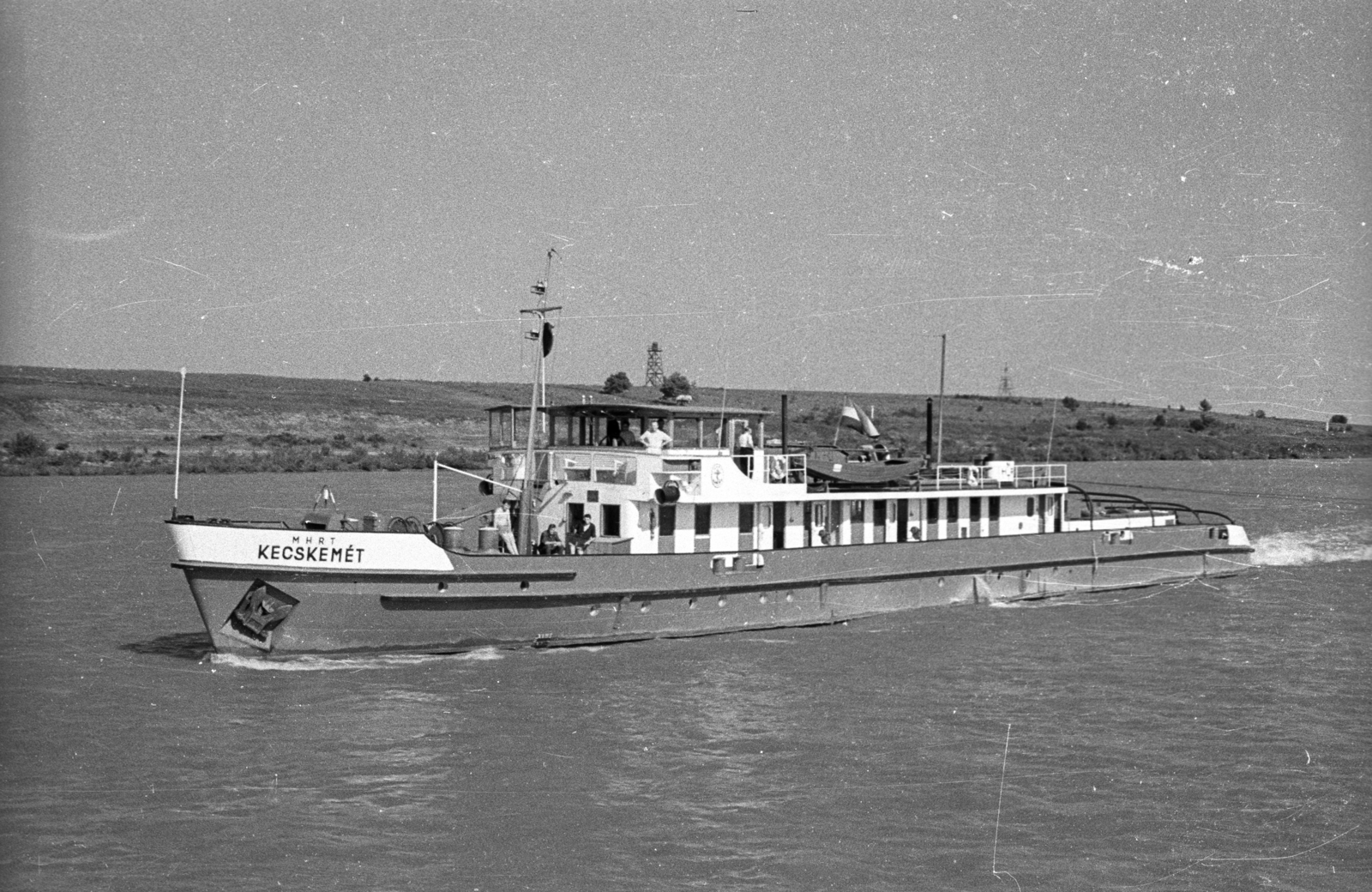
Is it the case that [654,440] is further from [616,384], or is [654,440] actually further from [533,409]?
[616,384]

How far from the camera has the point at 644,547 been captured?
80.1 feet

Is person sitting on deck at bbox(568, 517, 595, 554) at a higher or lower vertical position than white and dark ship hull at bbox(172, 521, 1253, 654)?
higher

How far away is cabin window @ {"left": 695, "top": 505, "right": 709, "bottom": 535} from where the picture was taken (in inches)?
987

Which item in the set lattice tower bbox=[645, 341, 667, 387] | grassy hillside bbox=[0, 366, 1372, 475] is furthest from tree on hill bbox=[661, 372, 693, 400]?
grassy hillside bbox=[0, 366, 1372, 475]

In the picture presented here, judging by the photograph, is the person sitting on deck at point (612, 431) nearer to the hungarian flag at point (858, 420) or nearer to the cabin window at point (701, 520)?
the cabin window at point (701, 520)

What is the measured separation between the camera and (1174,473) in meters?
78.1

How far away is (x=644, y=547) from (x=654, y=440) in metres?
2.08

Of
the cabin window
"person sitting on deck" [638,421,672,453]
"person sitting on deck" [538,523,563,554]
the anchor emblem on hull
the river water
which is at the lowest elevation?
the river water

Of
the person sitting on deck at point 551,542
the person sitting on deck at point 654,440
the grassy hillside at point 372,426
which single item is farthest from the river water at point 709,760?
the grassy hillside at point 372,426

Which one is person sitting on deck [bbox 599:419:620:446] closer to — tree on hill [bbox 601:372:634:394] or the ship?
the ship

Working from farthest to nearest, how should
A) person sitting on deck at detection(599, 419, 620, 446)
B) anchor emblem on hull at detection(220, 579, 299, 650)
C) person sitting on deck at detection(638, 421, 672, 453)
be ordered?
1. person sitting on deck at detection(599, 419, 620, 446)
2. person sitting on deck at detection(638, 421, 672, 453)
3. anchor emblem on hull at detection(220, 579, 299, 650)

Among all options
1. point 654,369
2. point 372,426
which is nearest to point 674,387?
point 654,369

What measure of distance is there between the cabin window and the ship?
38 millimetres

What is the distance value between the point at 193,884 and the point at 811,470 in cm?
1722
